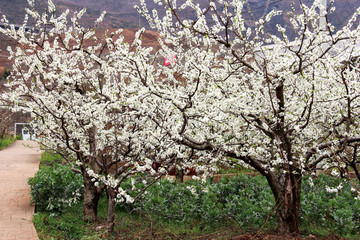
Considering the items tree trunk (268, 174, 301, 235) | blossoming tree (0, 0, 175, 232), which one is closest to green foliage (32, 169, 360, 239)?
tree trunk (268, 174, 301, 235)

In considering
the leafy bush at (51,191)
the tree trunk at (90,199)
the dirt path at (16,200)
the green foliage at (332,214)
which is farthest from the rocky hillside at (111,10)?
the tree trunk at (90,199)

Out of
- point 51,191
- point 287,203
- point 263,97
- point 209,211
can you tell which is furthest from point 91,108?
point 287,203

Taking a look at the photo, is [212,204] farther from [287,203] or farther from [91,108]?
[91,108]

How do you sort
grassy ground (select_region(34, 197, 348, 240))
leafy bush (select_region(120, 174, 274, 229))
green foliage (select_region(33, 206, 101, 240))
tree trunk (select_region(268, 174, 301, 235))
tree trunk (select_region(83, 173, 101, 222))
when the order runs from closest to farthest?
tree trunk (select_region(268, 174, 301, 235)) < grassy ground (select_region(34, 197, 348, 240)) < green foliage (select_region(33, 206, 101, 240)) < leafy bush (select_region(120, 174, 274, 229)) < tree trunk (select_region(83, 173, 101, 222))

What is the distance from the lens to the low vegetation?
5664 millimetres

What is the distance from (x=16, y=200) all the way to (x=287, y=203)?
6147mm

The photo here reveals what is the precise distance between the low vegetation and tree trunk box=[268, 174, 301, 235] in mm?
249

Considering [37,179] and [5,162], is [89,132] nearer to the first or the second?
[37,179]

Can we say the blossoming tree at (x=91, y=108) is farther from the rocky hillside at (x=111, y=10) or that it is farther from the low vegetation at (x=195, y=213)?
the rocky hillside at (x=111, y=10)

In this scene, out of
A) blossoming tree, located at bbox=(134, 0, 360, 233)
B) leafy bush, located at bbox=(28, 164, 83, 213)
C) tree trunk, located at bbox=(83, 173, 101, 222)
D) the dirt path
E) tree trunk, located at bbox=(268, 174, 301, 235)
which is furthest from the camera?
leafy bush, located at bbox=(28, 164, 83, 213)

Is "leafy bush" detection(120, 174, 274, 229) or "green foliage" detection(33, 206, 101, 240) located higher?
"leafy bush" detection(120, 174, 274, 229)

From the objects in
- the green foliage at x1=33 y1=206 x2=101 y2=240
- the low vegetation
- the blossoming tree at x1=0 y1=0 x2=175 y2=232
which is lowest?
the green foliage at x1=33 y1=206 x2=101 y2=240

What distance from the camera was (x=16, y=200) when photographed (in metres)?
7.73

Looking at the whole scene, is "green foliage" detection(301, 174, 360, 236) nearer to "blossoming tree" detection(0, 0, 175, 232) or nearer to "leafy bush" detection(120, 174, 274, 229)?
"leafy bush" detection(120, 174, 274, 229)
